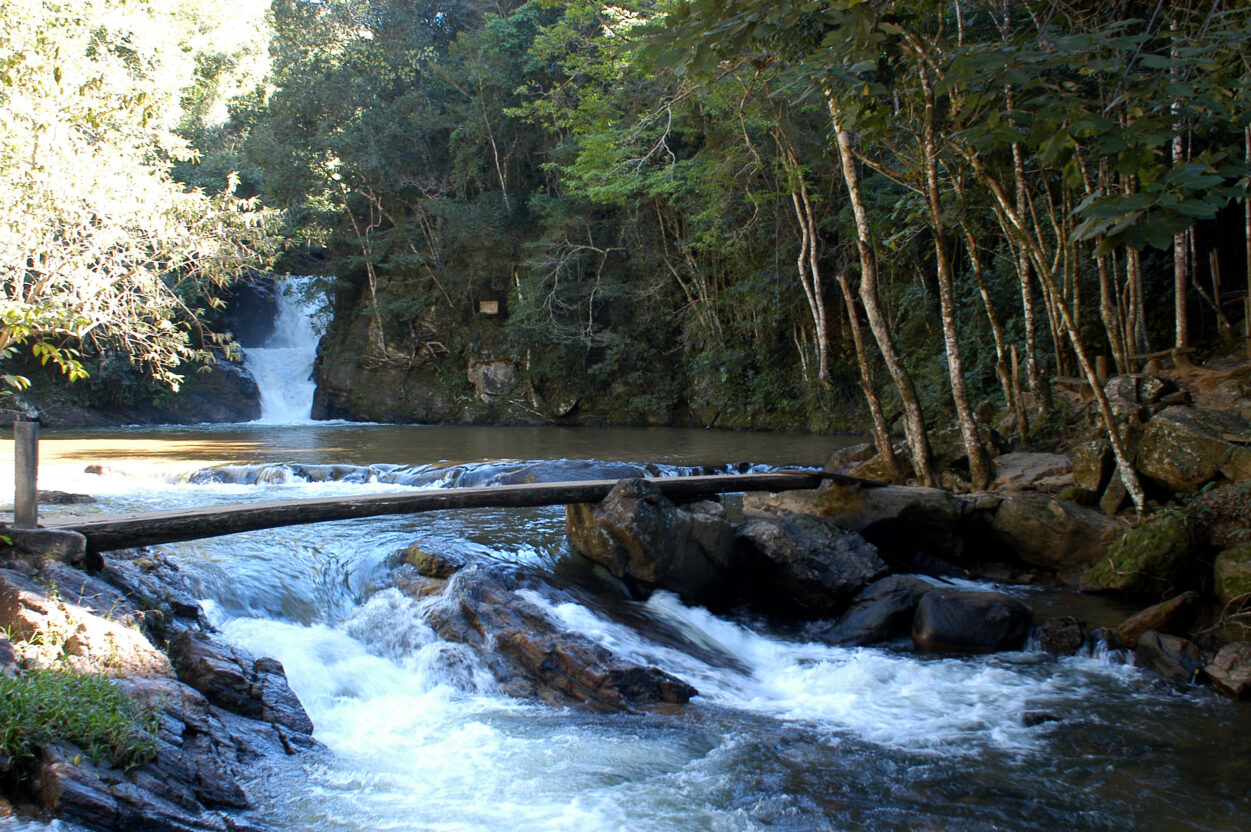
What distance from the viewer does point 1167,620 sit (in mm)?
5715

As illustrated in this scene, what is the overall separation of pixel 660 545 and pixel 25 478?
4371 millimetres

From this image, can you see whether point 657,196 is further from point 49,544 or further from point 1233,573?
point 49,544

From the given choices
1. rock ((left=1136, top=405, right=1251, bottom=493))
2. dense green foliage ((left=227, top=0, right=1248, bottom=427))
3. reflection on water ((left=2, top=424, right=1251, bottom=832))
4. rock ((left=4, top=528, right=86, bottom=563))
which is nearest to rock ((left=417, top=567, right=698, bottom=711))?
reflection on water ((left=2, top=424, right=1251, bottom=832))

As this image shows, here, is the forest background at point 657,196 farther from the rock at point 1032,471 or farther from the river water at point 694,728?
the river water at point 694,728

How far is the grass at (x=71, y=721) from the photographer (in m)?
2.92

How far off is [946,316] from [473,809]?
7078 mm

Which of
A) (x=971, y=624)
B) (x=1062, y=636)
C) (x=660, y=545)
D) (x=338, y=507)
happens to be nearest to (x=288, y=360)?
(x=338, y=507)

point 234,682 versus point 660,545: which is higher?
point 660,545

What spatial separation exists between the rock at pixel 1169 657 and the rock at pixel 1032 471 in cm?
307

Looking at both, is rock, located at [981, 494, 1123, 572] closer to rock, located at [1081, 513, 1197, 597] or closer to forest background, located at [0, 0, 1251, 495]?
rock, located at [1081, 513, 1197, 597]

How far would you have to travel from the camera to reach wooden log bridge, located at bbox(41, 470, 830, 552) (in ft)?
17.8

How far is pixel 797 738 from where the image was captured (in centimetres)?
455

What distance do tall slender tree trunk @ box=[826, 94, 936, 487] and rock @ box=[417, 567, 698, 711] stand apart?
4.86m

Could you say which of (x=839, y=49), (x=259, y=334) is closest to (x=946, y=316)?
(x=839, y=49)
